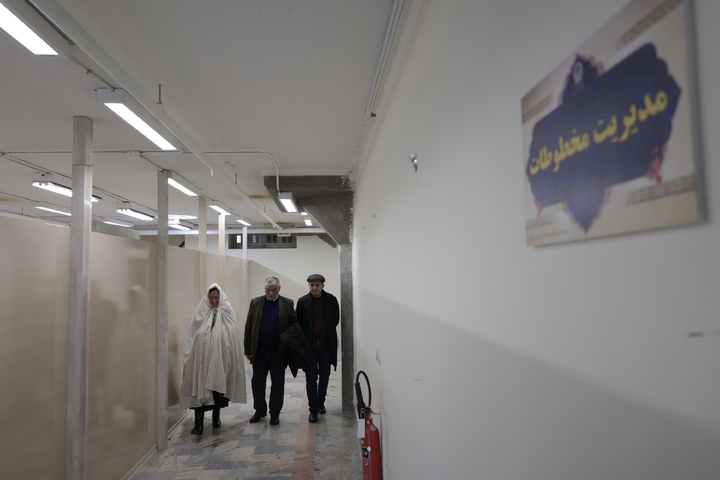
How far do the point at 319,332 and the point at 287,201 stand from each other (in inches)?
61.1

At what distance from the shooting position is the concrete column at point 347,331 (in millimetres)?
5426

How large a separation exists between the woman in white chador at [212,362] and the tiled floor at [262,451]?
32cm

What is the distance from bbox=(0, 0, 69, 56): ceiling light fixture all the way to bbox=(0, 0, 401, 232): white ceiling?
0.06 meters

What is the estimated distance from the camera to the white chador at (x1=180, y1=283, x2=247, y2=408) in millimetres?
4695

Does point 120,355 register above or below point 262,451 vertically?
above

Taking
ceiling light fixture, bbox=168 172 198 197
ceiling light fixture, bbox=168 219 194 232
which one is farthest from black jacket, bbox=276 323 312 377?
ceiling light fixture, bbox=168 219 194 232

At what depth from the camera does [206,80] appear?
8.59ft

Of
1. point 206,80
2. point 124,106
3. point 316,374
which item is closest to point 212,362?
point 316,374

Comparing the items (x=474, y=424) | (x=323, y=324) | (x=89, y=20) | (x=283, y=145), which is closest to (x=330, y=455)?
(x=323, y=324)

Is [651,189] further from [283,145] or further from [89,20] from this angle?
[283,145]

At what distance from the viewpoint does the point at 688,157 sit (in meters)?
0.46

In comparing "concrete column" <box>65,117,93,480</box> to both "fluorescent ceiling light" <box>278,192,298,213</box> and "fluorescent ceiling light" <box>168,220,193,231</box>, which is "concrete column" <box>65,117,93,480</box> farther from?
"fluorescent ceiling light" <box>168,220,193,231</box>

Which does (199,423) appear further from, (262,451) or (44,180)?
(44,180)

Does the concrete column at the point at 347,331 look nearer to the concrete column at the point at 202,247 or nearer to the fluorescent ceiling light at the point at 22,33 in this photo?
the concrete column at the point at 202,247
